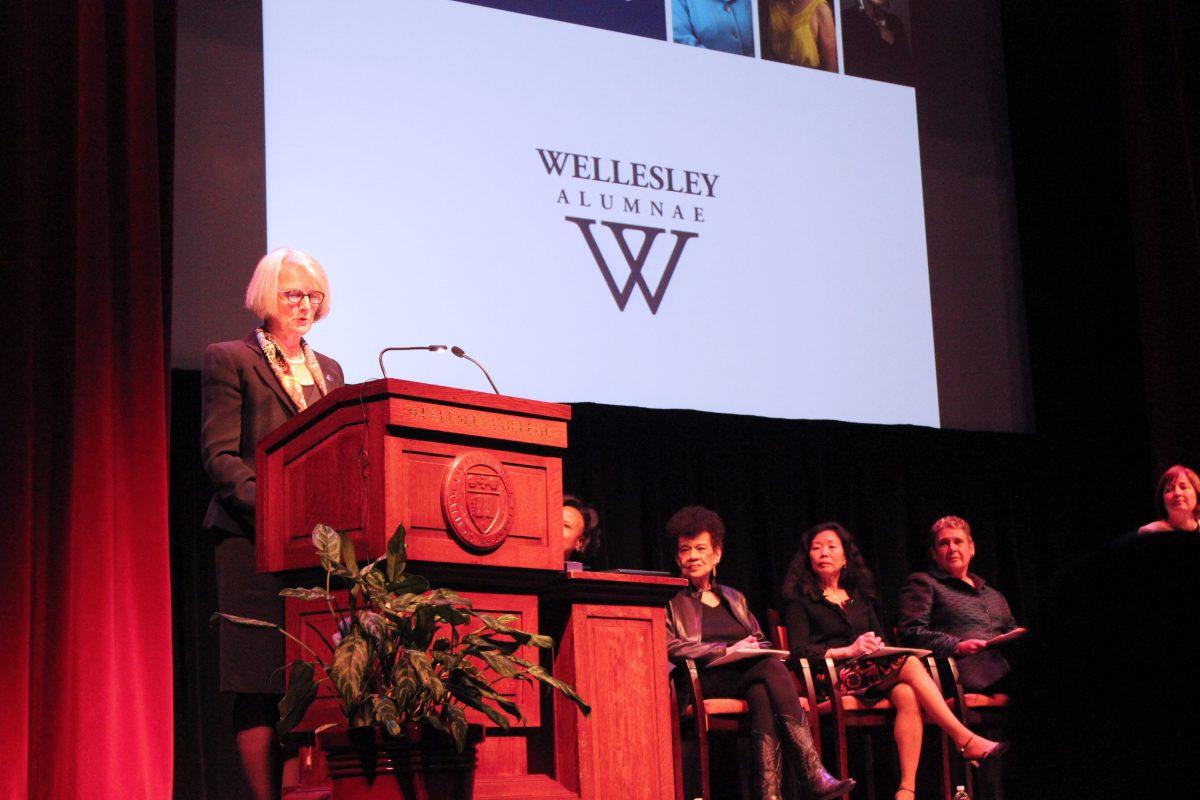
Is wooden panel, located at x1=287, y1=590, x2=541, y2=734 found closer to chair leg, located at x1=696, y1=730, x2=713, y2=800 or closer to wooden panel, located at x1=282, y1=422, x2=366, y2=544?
wooden panel, located at x1=282, y1=422, x2=366, y2=544

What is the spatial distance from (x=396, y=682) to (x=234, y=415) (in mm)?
855

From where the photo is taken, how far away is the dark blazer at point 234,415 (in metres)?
2.80

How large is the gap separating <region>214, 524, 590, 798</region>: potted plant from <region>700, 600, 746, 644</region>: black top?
2.30 metres

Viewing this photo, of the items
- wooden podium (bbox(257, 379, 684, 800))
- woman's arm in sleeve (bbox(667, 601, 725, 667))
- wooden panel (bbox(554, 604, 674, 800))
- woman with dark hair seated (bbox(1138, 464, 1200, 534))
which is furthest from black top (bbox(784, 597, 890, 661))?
wooden podium (bbox(257, 379, 684, 800))

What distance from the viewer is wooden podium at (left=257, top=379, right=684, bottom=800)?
8.10ft

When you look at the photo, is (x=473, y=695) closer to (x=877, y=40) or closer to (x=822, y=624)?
(x=822, y=624)

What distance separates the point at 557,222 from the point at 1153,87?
3.21 meters

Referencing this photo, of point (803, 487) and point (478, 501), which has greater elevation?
point (803, 487)

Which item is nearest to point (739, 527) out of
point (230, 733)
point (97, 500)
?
point (230, 733)

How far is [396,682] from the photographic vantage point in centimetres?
229

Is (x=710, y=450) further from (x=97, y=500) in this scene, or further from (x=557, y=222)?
(x=97, y=500)

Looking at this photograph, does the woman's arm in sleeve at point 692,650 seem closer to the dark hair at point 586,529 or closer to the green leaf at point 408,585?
the dark hair at point 586,529

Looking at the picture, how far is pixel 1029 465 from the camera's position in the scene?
21.1 ft

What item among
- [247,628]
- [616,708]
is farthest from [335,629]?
[616,708]
